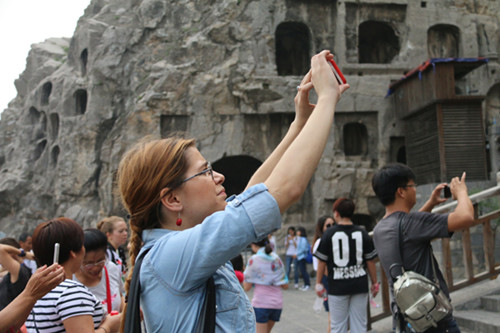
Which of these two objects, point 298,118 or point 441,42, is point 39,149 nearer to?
point 441,42

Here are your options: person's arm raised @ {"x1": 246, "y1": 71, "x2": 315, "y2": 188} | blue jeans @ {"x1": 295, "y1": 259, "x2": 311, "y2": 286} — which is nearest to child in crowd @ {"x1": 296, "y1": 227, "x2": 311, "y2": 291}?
blue jeans @ {"x1": 295, "y1": 259, "x2": 311, "y2": 286}

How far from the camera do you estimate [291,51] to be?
20.5m

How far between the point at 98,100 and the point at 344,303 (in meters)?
16.5

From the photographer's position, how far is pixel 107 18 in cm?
2102

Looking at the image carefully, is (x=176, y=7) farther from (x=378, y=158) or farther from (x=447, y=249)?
(x=447, y=249)

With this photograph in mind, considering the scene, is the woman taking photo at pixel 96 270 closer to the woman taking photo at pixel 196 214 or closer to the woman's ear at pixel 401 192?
the woman taking photo at pixel 196 214

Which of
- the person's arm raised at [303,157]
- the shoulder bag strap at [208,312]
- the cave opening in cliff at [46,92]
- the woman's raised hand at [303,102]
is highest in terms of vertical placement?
the cave opening in cliff at [46,92]

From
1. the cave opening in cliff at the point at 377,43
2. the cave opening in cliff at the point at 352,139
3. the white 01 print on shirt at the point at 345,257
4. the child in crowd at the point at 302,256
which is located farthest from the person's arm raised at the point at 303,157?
the cave opening in cliff at the point at 377,43

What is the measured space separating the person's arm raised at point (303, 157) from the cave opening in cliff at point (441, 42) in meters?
19.7

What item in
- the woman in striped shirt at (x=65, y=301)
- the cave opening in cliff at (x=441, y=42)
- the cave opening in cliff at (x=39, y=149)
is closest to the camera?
the woman in striped shirt at (x=65, y=301)

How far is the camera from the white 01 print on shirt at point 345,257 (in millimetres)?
4789

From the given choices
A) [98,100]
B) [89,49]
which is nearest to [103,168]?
[98,100]

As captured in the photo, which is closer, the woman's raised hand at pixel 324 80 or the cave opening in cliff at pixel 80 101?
the woman's raised hand at pixel 324 80

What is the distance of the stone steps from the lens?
16.2 ft
